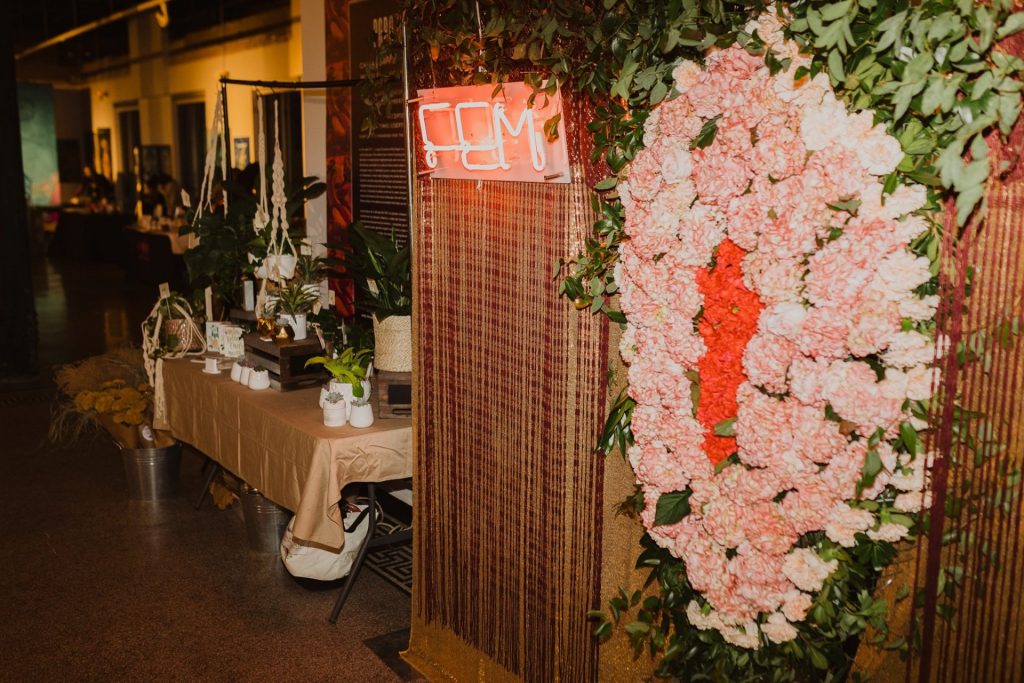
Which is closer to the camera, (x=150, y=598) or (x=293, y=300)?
(x=150, y=598)

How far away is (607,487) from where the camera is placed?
262 cm

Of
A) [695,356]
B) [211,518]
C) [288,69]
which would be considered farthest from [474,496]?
[288,69]

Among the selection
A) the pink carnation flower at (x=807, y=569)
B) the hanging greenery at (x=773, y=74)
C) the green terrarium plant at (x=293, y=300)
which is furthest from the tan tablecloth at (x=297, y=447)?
the pink carnation flower at (x=807, y=569)

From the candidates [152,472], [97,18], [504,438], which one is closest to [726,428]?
[504,438]

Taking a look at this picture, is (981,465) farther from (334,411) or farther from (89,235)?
(89,235)

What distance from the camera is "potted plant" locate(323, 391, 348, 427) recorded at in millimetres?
3629

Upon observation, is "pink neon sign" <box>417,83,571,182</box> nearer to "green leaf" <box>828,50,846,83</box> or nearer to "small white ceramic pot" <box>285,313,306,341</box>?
"green leaf" <box>828,50,846,83</box>

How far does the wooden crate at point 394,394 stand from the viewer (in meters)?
3.69

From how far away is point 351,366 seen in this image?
12.4 feet

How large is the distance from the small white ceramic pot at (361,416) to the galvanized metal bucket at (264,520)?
100cm

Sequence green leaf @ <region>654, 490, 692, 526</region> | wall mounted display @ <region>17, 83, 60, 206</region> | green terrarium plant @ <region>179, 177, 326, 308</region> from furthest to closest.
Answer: wall mounted display @ <region>17, 83, 60, 206</region> < green terrarium plant @ <region>179, 177, 326, 308</region> < green leaf @ <region>654, 490, 692, 526</region>

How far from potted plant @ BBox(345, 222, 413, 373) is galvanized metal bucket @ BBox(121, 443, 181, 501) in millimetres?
1903

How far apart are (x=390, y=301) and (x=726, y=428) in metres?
1.86

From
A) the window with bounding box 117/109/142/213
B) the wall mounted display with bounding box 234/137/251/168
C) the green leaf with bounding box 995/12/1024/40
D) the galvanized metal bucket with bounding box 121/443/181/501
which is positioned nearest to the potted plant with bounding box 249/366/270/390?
the galvanized metal bucket with bounding box 121/443/181/501
